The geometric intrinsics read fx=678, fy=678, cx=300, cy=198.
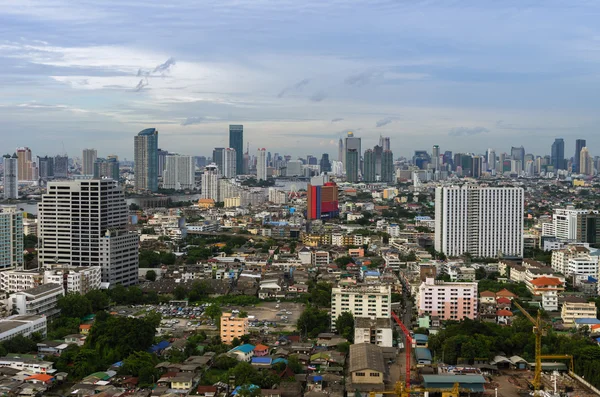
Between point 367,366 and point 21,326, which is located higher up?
point 21,326

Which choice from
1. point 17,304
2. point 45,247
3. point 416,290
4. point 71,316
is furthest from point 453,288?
point 45,247

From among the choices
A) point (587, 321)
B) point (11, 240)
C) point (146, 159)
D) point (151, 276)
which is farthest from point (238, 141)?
point (587, 321)

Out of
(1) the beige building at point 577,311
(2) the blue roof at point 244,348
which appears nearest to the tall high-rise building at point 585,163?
(1) the beige building at point 577,311

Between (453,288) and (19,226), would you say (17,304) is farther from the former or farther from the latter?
(453,288)

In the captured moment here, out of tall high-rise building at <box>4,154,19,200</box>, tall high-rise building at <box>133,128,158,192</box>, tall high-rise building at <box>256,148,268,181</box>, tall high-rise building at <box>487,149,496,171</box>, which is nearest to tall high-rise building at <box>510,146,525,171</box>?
tall high-rise building at <box>487,149,496,171</box>

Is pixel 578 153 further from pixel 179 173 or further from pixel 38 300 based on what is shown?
pixel 38 300

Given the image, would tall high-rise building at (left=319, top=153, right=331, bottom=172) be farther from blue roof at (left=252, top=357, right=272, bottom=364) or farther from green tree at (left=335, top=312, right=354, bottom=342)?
blue roof at (left=252, top=357, right=272, bottom=364)
